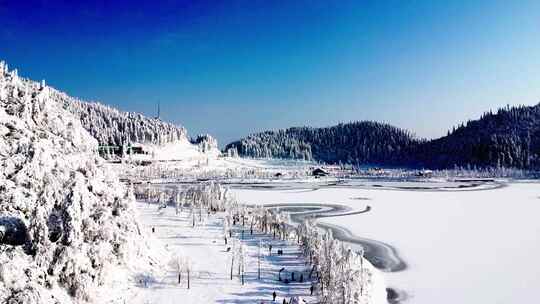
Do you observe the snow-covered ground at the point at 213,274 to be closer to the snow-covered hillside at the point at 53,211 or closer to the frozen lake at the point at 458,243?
the snow-covered hillside at the point at 53,211

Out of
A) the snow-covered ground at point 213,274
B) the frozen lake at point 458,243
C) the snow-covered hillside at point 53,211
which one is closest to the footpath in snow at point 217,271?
the snow-covered ground at point 213,274

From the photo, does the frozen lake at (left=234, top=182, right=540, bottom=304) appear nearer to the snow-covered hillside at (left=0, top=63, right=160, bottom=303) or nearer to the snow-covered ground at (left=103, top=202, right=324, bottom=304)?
the snow-covered ground at (left=103, top=202, right=324, bottom=304)

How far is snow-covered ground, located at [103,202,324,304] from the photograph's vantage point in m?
34.2

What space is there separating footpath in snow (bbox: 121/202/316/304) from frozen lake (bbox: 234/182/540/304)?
33.3 feet

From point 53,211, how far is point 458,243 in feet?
146

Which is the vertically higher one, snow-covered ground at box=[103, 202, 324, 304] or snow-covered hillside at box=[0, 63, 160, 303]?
snow-covered hillside at box=[0, 63, 160, 303]

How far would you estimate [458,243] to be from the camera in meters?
53.9

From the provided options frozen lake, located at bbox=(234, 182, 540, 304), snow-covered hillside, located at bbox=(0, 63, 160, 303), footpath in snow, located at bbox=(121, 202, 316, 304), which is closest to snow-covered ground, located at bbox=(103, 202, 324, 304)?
footpath in snow, located at bbox=(121, 202, 316, 304)

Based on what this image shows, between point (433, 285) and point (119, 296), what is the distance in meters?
25.9

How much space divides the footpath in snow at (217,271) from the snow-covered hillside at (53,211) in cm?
344

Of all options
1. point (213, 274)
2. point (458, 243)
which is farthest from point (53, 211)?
point (458, 243)

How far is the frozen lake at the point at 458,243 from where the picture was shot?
123ft

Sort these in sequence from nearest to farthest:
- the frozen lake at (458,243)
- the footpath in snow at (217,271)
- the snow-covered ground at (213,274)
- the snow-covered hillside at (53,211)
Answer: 1. the snow-covered hillside at (53,211)
2. the snow-covered ground at (213,274)
3. the footpath in snow at (217,271)
4. the frozen lake at (458,243)

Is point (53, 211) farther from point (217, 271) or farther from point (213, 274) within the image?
point (217, 271)
